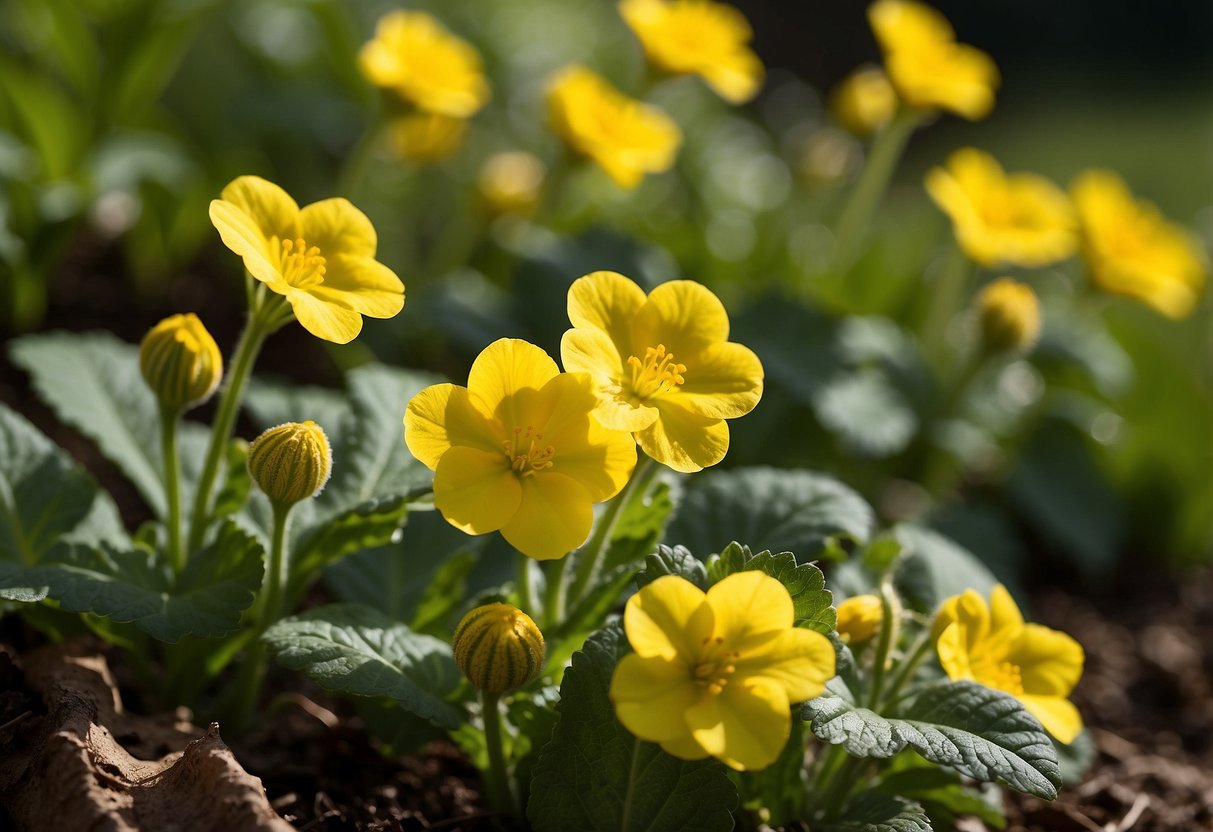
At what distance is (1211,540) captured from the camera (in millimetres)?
3150

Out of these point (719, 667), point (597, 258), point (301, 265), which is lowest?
point (597, 258)

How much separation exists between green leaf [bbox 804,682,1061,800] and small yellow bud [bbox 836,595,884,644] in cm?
15

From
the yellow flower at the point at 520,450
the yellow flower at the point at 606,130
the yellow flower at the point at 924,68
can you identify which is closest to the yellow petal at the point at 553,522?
the yellow flower at the point at 520,450

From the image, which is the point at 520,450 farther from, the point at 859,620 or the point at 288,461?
the point at 859,620

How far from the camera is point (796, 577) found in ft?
4.68

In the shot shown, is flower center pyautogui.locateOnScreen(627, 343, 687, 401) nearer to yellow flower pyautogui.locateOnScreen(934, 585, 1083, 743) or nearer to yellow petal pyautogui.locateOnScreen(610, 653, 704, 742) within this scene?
yellow petal pyautogui.locateOnScreen(610, 653, 704, 742)

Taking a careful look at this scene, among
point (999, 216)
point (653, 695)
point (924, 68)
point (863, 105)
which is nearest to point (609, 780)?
point (653, 695)

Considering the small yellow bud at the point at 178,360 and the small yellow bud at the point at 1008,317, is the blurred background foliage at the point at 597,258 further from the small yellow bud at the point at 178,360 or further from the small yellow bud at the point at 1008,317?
the small yellow bud at the point at 178,360

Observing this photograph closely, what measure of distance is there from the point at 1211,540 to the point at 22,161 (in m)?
3.02

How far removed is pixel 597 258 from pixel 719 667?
5.04ft

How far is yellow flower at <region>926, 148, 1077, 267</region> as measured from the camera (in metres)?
2.61

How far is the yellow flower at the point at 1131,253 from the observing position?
2.81m

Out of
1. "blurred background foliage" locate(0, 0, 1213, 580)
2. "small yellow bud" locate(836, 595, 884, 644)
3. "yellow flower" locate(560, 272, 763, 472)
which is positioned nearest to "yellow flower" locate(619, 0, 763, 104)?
"blurred background foliage" locate(0, 0, 1213, 580)

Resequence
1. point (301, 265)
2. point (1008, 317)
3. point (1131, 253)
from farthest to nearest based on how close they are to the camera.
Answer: point (1131, 253) → point (1008, 317) → point (301, 265)
